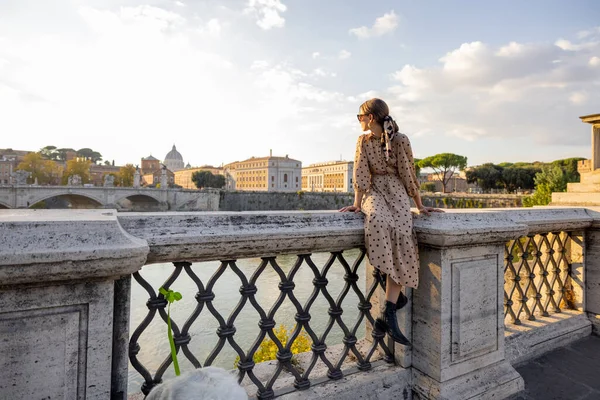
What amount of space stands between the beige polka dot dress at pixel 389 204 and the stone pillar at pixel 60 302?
1.05m

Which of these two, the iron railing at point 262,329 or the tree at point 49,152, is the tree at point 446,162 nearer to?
the iron railing at point 262,329

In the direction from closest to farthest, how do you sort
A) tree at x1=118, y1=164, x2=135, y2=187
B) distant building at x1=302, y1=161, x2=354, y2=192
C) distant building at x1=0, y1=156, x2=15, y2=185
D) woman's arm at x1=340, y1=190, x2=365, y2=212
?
woman's arm at x1=340, y1=190, x2=365, y2=212 → distant building at x1=0, y1=156, x2=15, y2=185 → tree at x1=118, y1=164, x2=135, y2=187 → distant building at x1=302, y1=161, x2=354, y2=192

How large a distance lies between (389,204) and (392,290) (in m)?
0.43

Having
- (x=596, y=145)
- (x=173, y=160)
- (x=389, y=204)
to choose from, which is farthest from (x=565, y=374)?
(x=173, y=160)

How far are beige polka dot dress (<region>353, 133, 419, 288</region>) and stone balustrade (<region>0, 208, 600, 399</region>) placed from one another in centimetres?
10

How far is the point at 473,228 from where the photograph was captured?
6.12ft

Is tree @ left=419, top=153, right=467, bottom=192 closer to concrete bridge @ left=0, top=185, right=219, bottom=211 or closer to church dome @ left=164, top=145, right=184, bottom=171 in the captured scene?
concrete bridge @ left=0, top=185, right=219, bottom=211

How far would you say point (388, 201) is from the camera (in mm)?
1896

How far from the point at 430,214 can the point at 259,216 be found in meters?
0.91

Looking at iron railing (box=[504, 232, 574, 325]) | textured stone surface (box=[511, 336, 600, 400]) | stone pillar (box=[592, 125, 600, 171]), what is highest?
stone pillar (box=[592, 125, 600, 171])

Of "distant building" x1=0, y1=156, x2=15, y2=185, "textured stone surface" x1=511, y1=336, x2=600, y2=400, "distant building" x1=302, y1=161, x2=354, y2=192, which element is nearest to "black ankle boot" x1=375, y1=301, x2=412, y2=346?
"textured stone surface" x1=511, y1=336, x2=600, y2=400

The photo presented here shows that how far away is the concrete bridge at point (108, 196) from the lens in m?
34.9

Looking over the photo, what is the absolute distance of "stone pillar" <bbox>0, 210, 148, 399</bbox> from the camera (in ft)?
3.37

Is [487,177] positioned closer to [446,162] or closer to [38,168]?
[446,162]
